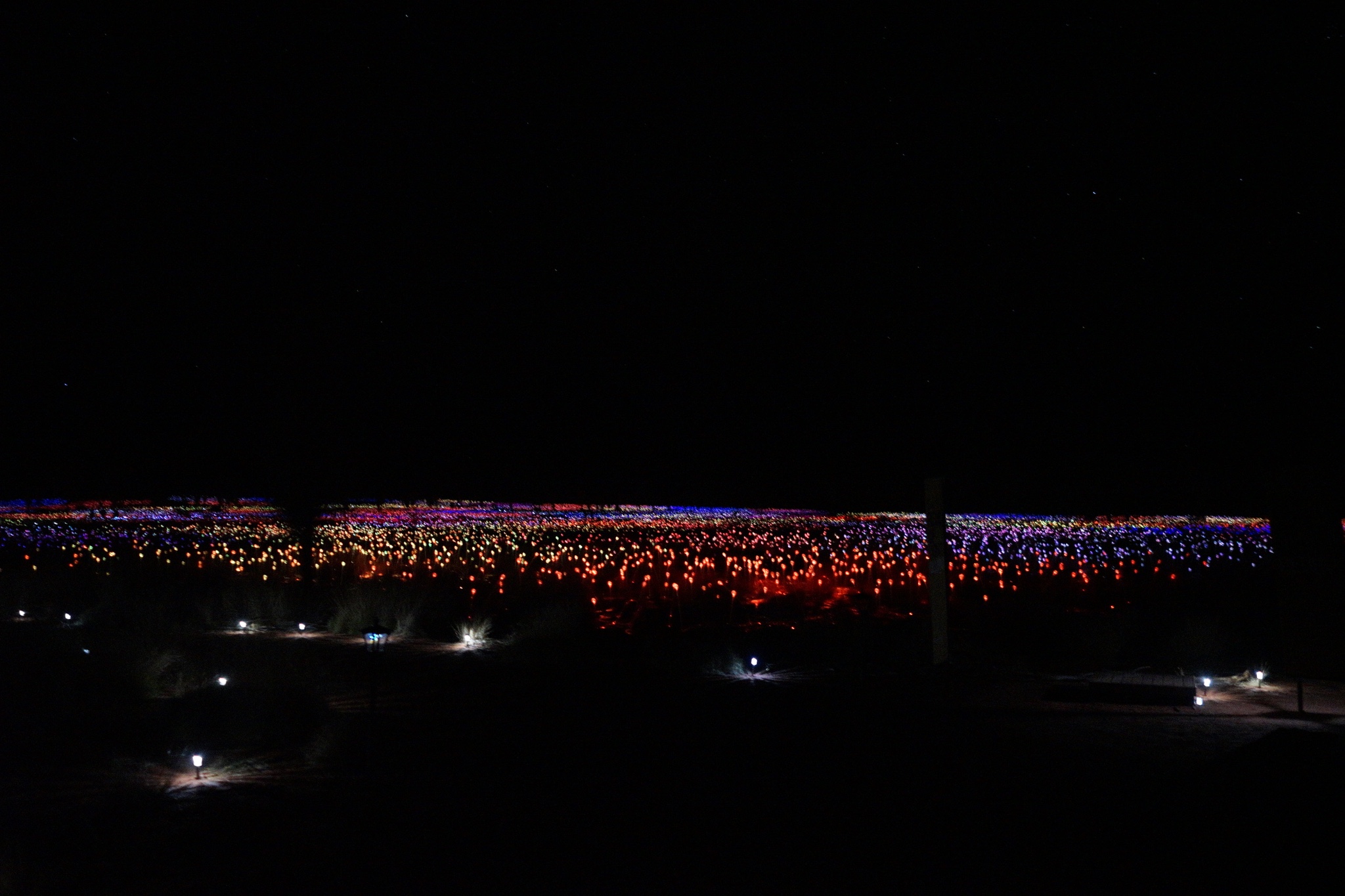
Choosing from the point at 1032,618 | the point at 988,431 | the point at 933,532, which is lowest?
the point at 1032,618

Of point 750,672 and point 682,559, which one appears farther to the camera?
point 682,559

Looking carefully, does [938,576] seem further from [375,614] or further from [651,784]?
[375,614]

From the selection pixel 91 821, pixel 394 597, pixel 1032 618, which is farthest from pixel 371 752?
pixel 1032 618

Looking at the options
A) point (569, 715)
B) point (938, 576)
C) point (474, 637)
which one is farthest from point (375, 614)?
point (938, 576)

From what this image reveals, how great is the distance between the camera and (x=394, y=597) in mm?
18469

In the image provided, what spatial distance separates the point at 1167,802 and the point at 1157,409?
12.9 m

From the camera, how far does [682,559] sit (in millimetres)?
31375

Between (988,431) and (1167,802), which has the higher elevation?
(988,431)

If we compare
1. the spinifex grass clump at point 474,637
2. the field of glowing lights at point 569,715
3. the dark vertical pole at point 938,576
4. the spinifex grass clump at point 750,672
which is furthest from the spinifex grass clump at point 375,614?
the dark vertical pole at point 938,576

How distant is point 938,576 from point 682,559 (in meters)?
18.6

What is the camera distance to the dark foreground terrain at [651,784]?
628cm

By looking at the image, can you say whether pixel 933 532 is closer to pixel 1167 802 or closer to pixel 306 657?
pixel 1167 802

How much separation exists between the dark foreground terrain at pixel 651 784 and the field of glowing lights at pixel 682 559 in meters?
7.22

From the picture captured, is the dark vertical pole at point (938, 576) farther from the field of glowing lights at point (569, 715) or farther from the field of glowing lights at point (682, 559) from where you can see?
the field of glowing lights at point (682, 559)
